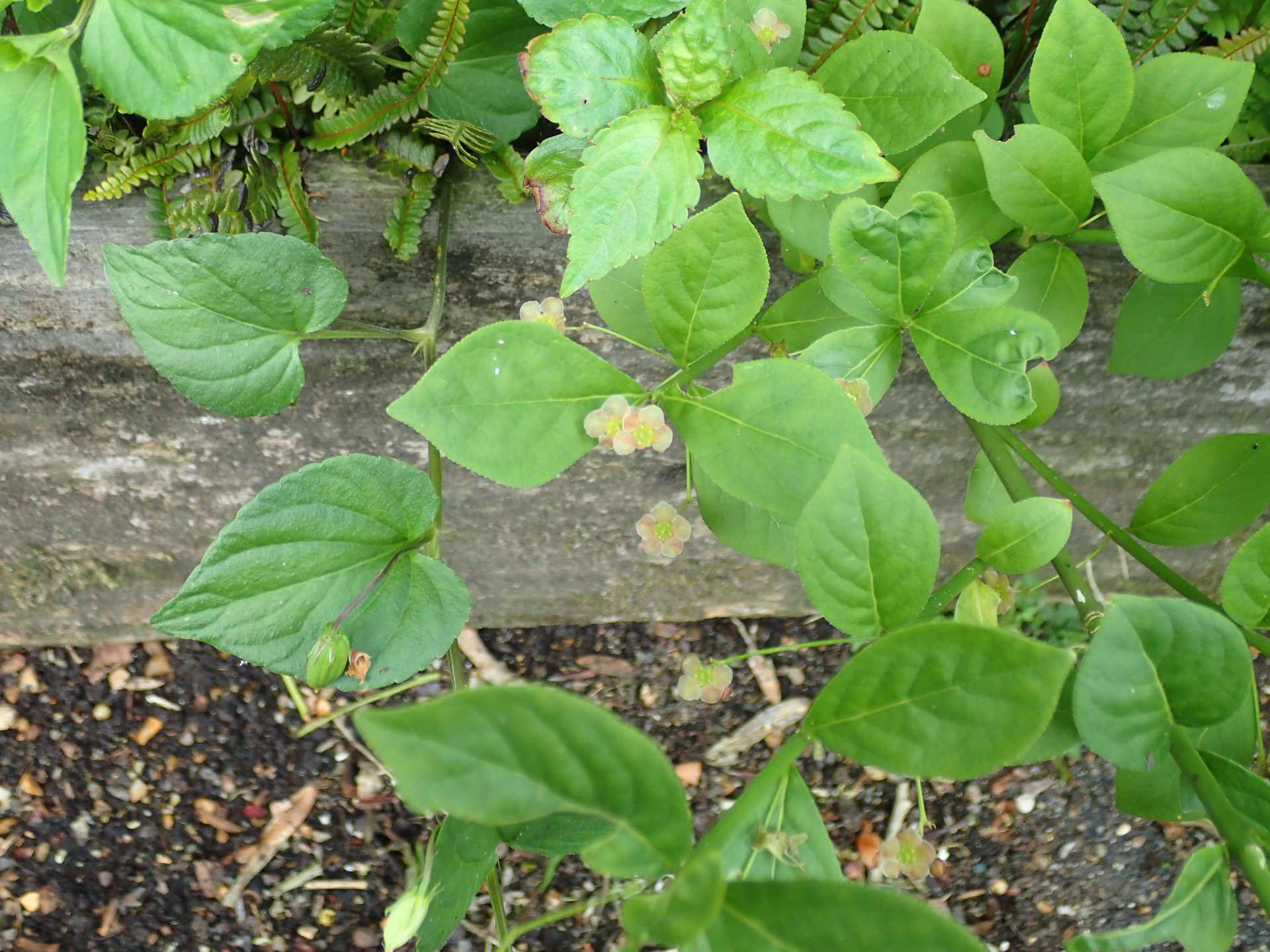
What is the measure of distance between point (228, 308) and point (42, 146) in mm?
249

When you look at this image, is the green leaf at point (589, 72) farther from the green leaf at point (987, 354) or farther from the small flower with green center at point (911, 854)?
the small flower with green center at point (911, 854)

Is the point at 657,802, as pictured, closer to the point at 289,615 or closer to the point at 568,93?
the point at 289,615

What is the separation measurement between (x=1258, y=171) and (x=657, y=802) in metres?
1.31

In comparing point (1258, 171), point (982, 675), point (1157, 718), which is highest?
point (1258, 171)

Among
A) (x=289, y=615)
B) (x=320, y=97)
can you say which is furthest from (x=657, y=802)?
(x=320, y=97)

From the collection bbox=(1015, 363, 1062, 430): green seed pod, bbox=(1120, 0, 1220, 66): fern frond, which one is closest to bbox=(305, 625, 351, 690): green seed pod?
bbox=(1015, 363, 1062, 430): green seed pod

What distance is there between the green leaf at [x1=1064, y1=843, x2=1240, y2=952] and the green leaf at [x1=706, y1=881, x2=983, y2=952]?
1.01 feet

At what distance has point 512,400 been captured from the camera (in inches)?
35.9

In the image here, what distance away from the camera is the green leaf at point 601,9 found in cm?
105

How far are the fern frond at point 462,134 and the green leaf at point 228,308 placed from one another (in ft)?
0.81

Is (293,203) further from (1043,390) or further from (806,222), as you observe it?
(1043,390)

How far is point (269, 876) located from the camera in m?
2.17

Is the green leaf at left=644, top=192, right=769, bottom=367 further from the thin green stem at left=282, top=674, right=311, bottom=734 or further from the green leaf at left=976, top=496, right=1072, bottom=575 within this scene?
the thin green stem at left=282, top=674, right=311, bottom=734

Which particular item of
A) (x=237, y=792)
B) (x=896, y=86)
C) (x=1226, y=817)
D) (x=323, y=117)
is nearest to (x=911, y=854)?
(x=1226, y=817)
